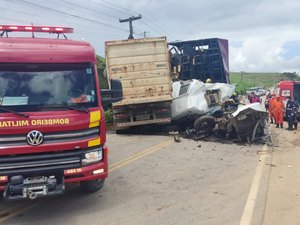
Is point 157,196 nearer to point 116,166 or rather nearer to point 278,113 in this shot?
point 116,166

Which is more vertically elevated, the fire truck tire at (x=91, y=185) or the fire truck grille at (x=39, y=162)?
the fire truck grille at (x=39, y=162)

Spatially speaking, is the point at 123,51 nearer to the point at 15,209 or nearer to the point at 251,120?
the point at 251,120

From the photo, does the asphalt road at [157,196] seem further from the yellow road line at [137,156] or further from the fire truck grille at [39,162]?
the fire truck grille at [39,162]

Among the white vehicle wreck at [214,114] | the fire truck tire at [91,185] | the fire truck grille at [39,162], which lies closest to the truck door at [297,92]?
the white vehicle wreck at [214,114]

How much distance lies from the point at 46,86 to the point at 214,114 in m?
9.79

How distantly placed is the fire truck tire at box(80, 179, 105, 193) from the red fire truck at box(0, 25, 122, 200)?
868 mm

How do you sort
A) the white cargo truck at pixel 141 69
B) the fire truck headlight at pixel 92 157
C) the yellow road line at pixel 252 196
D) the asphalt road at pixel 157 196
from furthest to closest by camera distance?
the white cargo truck at pixel 141 69
the fire truck headlight at pixel 92 157
the asphalt road at pixel 157 196
the yellow road line at pixel 252 196

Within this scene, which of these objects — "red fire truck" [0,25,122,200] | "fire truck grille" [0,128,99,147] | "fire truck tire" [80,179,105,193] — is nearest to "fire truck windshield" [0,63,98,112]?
"red fire truck" [0,25,122,200]

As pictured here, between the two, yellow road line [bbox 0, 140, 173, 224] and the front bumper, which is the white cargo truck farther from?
the front bumper

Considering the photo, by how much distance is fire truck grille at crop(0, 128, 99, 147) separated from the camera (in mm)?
5676

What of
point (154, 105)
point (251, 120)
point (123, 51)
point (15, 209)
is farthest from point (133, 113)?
point (15, 209)

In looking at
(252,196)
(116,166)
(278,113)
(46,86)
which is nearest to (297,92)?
(278,113)

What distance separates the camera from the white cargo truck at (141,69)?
1484cm

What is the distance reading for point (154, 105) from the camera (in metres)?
15.3
